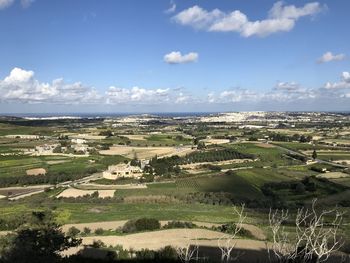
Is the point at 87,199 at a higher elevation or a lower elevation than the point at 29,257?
lower

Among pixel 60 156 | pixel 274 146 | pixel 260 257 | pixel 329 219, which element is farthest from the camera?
pixel 274 146

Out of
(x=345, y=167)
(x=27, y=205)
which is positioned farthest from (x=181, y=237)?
(x=345, y=167)

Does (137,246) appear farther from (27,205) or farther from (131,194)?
(131,194)

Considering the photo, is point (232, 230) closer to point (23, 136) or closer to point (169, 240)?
point (169, 240)

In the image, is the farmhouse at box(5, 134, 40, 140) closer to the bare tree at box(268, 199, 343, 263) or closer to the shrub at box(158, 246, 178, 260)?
the bare tree at box(268, 199, 343, 263)

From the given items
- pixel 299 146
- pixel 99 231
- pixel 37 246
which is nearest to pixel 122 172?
pixel 99 231

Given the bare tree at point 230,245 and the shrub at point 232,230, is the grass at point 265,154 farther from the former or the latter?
the bare tree at point 230,245

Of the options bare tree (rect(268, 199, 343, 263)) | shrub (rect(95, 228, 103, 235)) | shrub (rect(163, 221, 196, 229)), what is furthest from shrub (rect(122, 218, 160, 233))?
bare tree (rect(268, 199, 343, 263))

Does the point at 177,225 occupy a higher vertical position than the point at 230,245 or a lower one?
lower
